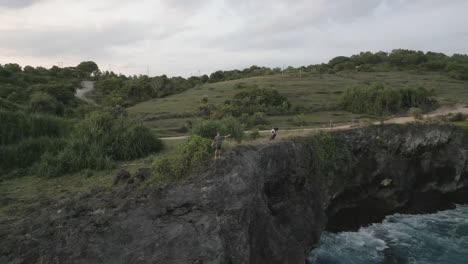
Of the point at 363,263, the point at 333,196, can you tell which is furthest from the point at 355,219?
the point at 363,263

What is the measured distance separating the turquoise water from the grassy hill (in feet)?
52.6

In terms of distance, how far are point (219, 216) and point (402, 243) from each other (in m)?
14.5

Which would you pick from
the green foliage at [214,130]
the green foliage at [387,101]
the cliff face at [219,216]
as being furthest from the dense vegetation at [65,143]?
the green foliage at [387,101]

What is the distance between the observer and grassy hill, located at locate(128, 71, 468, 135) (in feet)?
155

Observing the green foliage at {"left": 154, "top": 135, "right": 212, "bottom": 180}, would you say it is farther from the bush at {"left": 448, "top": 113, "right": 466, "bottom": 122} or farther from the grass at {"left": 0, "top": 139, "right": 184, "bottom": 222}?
the bush at {"left": 448, "top": 113, "right": 466, "bottom": 122}

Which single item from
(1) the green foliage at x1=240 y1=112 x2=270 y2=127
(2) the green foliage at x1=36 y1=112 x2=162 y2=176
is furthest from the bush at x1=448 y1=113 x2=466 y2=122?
(2) the green foliage at x1=36 y1=112 x2=162 y2=176

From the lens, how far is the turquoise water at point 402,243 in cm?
2262

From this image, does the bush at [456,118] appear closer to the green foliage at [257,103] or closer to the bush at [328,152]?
the bush at [328,152]

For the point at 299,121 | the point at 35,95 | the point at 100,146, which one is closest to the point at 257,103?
the point at 299,121

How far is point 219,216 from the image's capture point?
1535 centimetres

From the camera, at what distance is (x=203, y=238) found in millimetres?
14742

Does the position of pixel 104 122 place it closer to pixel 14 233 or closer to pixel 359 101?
pixel 14 233

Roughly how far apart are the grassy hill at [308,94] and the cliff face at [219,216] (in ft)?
55.6

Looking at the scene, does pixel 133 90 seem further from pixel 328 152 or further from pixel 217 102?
pixel 328 152
